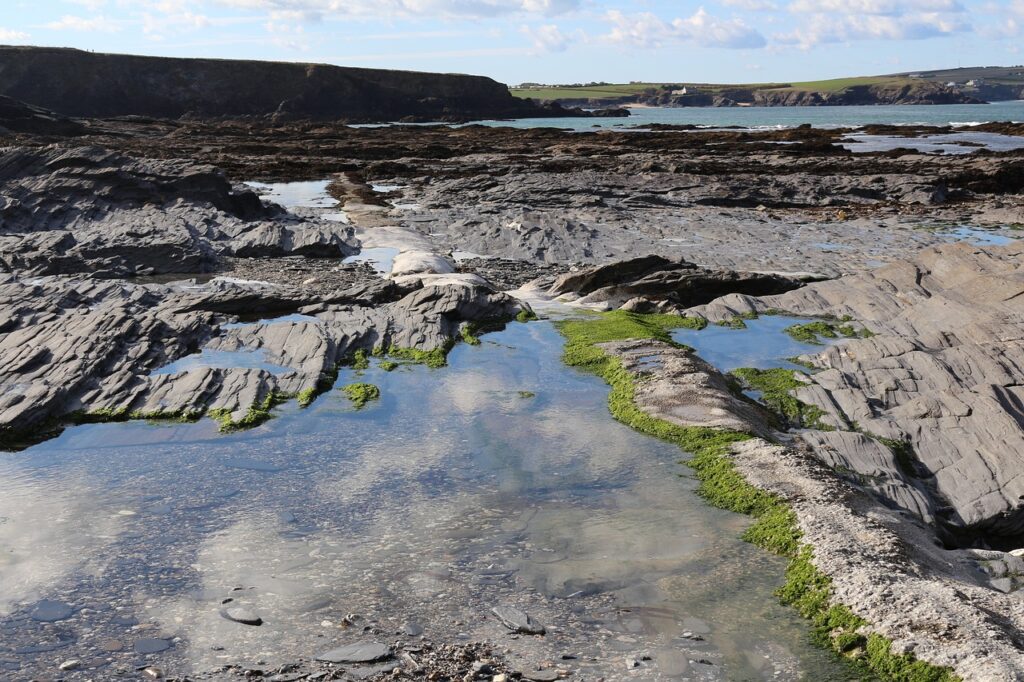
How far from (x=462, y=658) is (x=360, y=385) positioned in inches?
342

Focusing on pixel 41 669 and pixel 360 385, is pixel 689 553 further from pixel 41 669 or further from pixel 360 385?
pixel 360 385

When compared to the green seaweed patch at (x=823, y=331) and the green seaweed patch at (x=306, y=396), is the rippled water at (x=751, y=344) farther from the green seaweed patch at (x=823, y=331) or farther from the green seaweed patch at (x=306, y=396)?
the green seaweed patch at (x=306, y=396)

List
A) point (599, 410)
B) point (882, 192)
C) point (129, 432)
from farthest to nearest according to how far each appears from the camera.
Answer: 1. point (882, 192)
2. point (599, 410)
3. point (129, 432)

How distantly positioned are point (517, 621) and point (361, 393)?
25.8ft

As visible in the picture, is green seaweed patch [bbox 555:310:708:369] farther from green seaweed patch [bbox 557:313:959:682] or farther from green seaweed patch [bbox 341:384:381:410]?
green seaweed patch [bbox 341:384:381:410]

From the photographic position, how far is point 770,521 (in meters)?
10.6

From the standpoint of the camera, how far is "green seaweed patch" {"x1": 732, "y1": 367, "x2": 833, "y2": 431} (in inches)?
585

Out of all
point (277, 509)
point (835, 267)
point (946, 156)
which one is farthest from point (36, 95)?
point (277, 509)

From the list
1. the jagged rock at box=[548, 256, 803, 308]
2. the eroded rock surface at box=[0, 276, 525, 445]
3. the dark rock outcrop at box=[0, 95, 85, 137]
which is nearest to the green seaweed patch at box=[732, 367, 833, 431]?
the jagged rock at box=[548, 256, 803, 308]

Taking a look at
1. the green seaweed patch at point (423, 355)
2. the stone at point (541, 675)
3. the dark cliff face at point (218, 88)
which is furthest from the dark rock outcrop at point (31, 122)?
the stone at point (541, 675)

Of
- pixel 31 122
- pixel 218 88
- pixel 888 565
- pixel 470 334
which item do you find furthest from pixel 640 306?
pixel 218 88

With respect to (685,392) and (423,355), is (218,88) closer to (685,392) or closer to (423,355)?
(423,355)

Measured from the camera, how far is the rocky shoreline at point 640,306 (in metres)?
10.1

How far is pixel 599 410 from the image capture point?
591 inches
